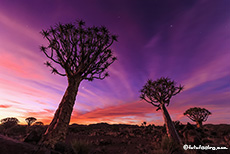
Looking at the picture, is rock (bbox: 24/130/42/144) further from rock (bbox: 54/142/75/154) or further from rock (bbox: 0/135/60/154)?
rock (bbox: 0/135/60/154)

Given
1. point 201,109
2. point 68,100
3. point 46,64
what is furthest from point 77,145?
point 201,109

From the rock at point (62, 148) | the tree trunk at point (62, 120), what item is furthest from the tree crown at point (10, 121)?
the rock at point (62, 148)

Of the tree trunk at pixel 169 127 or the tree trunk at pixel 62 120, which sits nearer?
the tree trunk at pixel 62 120

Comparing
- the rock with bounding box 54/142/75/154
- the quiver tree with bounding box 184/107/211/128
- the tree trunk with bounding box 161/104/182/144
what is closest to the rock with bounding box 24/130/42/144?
the rock with bounding box 54/142/75/154

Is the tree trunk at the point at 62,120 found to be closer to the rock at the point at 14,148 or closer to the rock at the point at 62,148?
the rock at the point at 62,148

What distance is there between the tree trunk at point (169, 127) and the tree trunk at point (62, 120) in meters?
8.20

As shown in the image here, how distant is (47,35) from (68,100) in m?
5.11

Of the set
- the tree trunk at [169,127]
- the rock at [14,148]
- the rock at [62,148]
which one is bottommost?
the rock at [62,148]

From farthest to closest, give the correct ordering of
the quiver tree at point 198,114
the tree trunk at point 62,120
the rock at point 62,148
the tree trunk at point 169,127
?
the quiver tree at point 198,114 → the tree trunk at point 169,127 → the tree trunk at point 62,120 → the rock at point 62,148

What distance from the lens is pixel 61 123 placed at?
5.71m

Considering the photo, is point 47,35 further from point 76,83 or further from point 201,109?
point 201,109

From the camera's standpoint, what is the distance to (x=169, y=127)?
9.81 metres

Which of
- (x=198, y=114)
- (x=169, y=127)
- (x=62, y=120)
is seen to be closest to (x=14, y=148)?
(x=62, y=120)

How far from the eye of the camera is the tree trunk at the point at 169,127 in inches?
356
